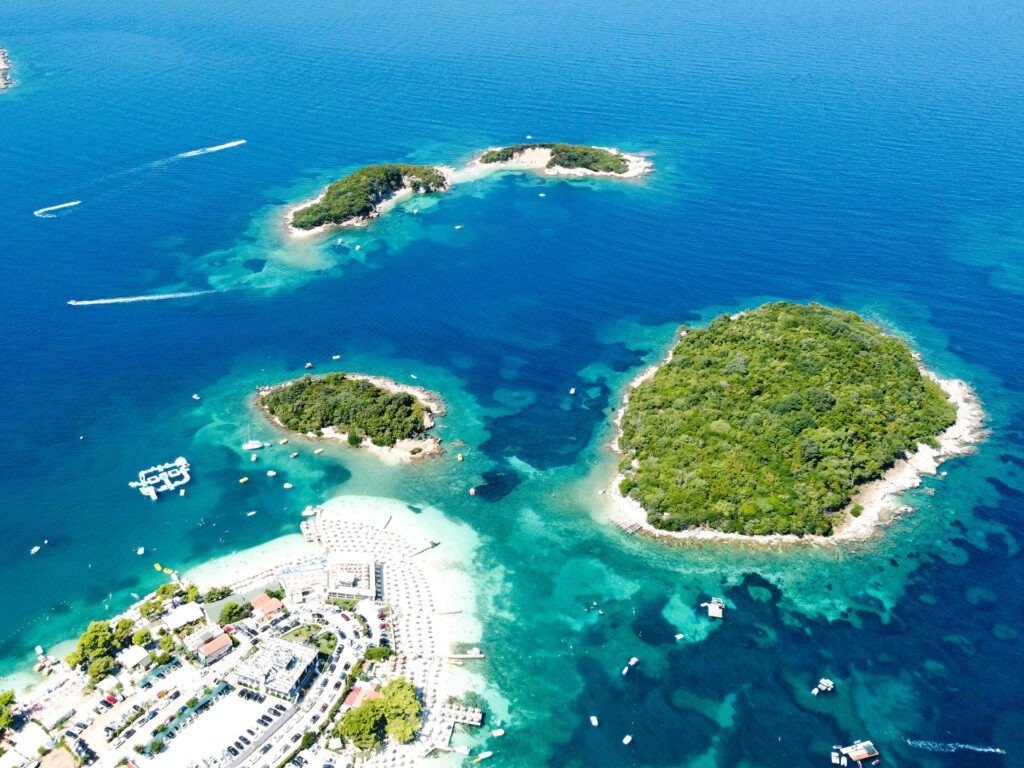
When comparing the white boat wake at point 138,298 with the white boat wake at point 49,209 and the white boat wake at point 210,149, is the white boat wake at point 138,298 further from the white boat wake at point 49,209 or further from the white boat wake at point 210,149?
the white boat wake at point 210,149

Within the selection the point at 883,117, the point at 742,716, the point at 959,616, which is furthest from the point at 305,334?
the point at 883,117

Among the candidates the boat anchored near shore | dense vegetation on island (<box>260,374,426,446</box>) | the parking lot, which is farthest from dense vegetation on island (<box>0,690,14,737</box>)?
dense vegetation on island (<box>260,374,426,446</box>)

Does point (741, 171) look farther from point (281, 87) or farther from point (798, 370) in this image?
point (281, 87)

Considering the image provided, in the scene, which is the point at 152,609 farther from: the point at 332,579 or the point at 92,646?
the point at 332,579

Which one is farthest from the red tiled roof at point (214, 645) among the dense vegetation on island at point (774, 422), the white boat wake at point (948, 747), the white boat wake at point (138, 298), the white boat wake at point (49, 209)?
the white boat wake at point (49, 209)

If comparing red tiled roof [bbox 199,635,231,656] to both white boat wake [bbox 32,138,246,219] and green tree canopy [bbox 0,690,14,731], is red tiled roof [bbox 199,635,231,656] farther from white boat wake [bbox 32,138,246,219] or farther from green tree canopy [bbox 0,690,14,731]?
white boat wake [bbox 32,138,246,219]

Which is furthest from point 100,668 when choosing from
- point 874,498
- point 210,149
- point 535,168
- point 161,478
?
point 210,149
